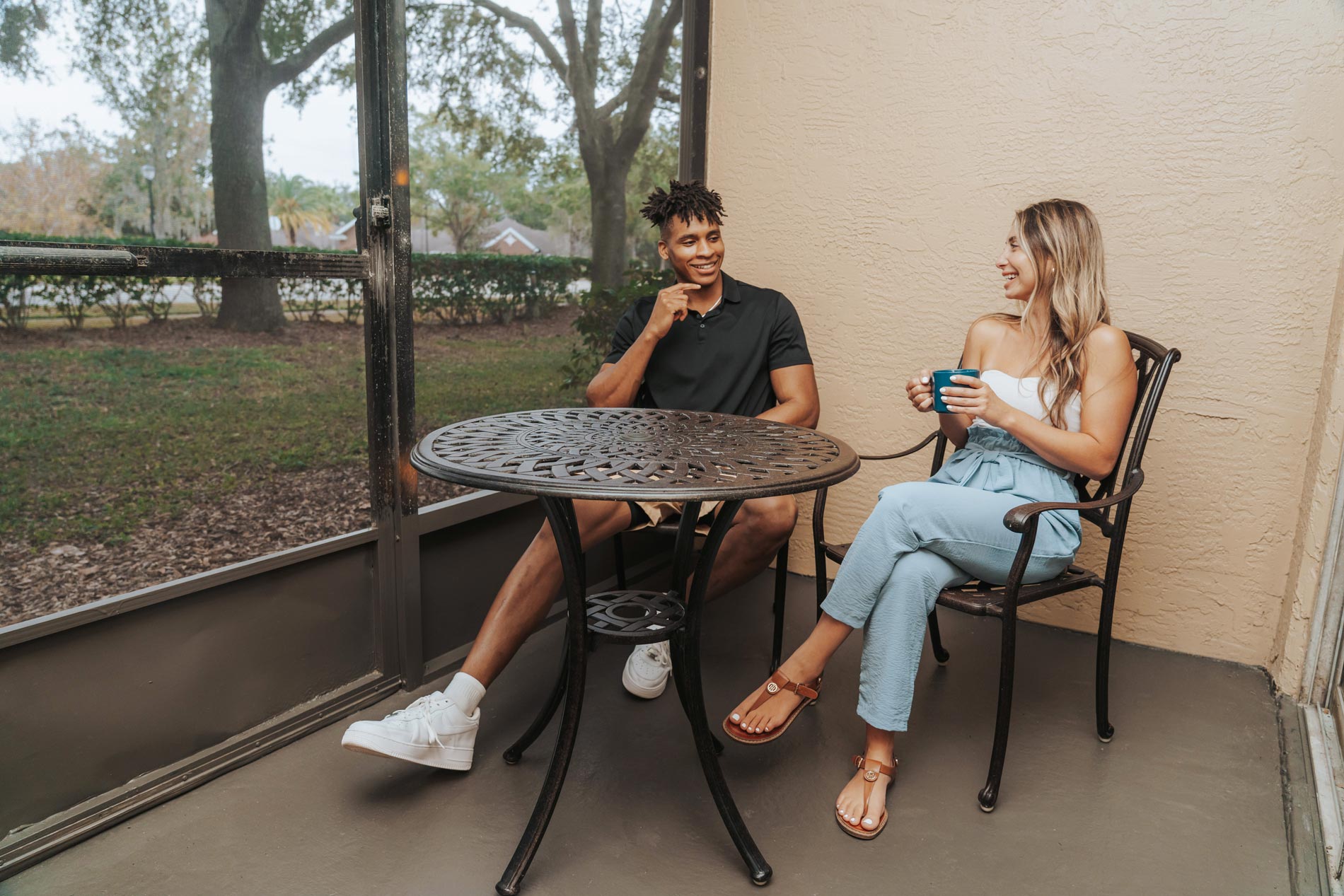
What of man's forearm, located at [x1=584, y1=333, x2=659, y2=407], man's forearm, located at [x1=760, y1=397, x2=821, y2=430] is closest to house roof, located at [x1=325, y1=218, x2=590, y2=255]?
man's forearm, located at [x1=584, y1=333, x2=659, y2=407]

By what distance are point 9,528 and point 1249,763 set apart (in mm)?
2769

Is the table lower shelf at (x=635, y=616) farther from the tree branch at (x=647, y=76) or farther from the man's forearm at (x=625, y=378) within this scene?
the tree branch at (x=647, y=76)

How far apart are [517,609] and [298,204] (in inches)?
42.0

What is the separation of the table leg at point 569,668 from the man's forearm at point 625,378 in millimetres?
787

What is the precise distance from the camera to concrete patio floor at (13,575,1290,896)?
167 cm

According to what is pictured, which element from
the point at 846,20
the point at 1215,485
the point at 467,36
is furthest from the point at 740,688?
the point at 846,20

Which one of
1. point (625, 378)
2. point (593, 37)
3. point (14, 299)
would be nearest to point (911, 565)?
point (625, 378)

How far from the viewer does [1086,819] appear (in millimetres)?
1900

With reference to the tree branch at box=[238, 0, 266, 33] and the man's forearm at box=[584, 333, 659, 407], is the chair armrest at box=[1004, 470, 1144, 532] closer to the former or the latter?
the man's forearm at box=[584, 333, 659, 407]

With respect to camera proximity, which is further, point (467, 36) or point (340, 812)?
Answer: point (467, 36)

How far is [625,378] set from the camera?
246cm

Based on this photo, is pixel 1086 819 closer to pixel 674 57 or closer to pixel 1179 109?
pixel 1179 109

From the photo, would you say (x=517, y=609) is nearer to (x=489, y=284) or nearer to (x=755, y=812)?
(x=755, y=812)

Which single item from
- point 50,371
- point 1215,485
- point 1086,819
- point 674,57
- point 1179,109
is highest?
point 674,57
